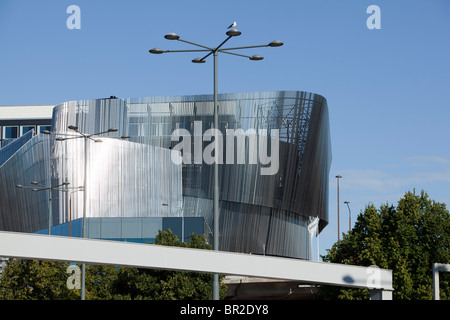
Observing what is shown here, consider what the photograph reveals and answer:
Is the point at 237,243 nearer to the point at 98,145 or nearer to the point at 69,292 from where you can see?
the point at 98,145

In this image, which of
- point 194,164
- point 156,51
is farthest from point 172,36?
point 194,164

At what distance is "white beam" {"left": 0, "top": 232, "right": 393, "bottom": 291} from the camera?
1611cm

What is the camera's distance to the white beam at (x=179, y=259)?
16109 millimetres

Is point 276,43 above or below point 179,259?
above

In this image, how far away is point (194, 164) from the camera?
87.3m

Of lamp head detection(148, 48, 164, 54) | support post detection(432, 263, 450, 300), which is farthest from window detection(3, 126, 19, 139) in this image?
support post detection(432, 263, 450, 300)

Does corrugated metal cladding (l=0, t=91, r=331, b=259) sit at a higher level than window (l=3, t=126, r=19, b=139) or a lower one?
lower

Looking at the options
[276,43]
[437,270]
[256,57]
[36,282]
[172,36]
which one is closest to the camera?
[437,270]

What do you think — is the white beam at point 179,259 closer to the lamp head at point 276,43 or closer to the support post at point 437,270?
the support post at point 437,270

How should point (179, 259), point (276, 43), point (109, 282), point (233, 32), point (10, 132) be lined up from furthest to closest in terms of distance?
point (10, 132)
point (109, 282)
point (276, 43)
point (233, 32)
point (179, 259)

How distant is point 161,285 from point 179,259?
2372 centimetres

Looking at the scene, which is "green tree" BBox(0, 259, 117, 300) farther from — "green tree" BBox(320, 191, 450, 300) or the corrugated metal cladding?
the corrugated metal cladding

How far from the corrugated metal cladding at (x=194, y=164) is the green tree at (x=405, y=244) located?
37.3 meters

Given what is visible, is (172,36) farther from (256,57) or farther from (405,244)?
(405,244)
